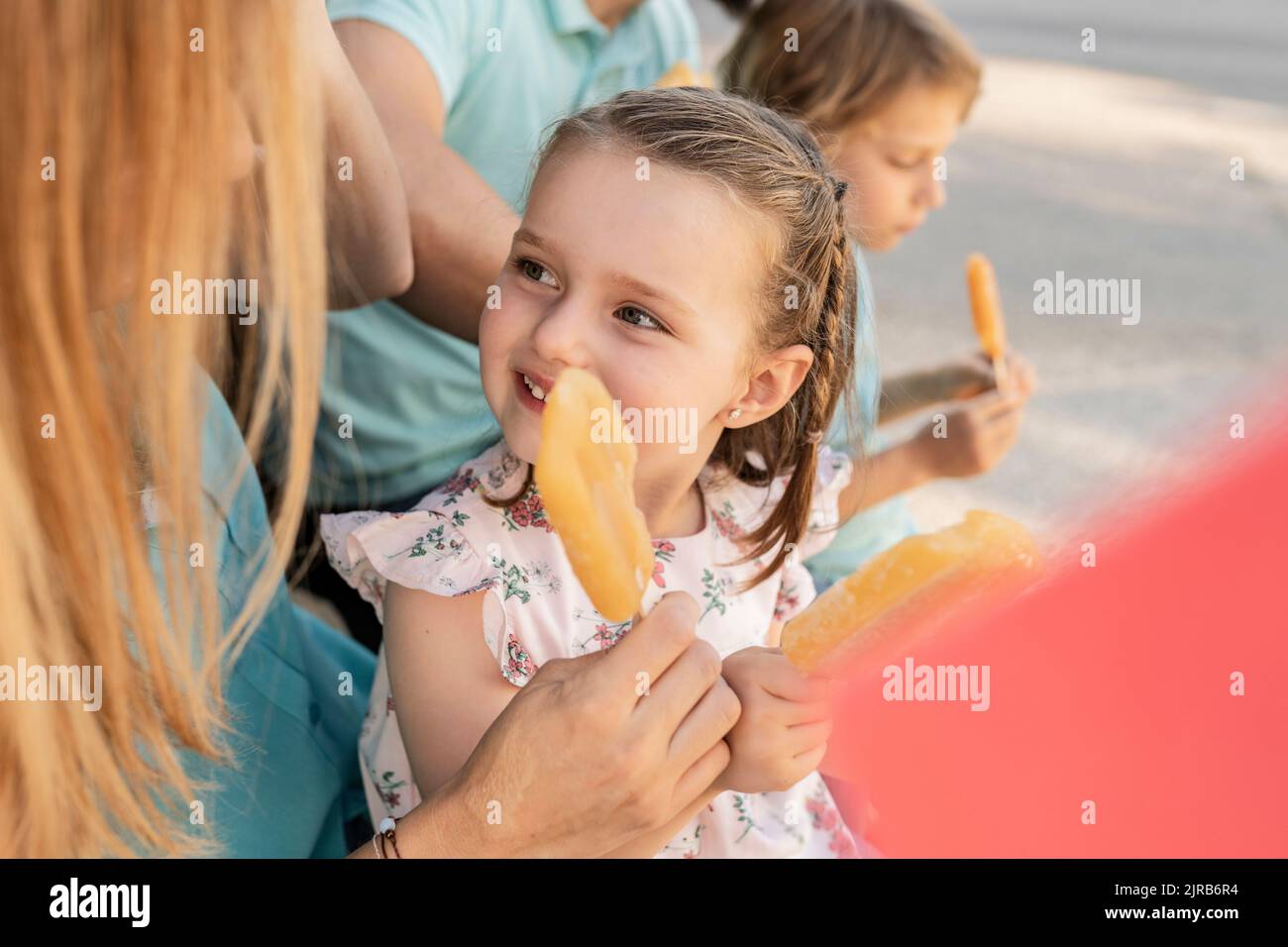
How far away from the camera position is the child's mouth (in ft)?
3.48

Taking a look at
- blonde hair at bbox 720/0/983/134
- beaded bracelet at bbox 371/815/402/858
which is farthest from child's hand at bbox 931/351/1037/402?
beaded bracelet at bbox 371/815/402/858

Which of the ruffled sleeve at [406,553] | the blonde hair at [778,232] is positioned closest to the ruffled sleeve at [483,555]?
the ruffled sleeve at [406,553]

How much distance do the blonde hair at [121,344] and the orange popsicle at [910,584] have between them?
15.5 inches

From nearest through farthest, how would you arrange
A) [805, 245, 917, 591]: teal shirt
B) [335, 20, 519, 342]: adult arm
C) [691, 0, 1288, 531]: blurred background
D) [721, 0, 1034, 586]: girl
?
[335, 20, 519, 342]: adult arm < [805, 245, 917, 591]: teal shirt < [721, 0, 1034, 586]: girl < [691, 0, 1288, 531]: blurred background

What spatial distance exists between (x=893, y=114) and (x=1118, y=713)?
1.03 metres

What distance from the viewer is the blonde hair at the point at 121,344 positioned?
2.64 ft

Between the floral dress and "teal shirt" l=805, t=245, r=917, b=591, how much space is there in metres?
0.23

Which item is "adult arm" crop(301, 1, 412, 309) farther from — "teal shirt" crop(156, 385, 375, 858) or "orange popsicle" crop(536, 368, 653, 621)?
"orange popsicle" crop(536, 368, 653, 621)

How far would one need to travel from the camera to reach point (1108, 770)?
46.8 inches

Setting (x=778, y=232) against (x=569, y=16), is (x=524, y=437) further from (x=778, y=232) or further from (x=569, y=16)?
(x=569, y=16)

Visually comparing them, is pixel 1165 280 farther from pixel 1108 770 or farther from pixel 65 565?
pixel 65 565

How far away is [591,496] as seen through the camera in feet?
3.10

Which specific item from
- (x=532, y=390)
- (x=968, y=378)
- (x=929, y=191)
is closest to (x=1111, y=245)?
(x=929, y=191)
